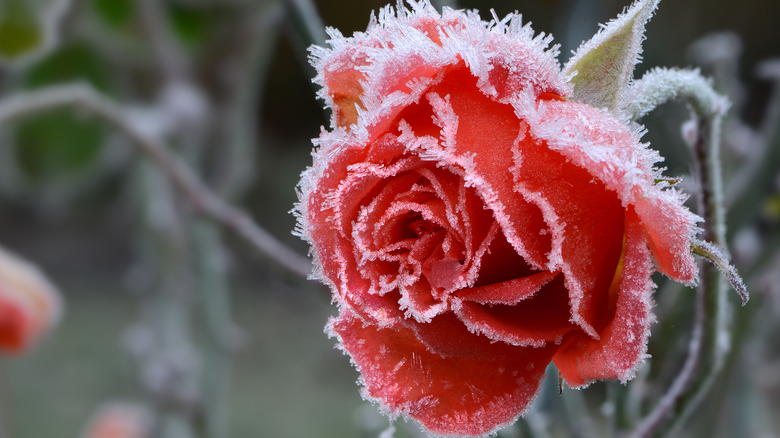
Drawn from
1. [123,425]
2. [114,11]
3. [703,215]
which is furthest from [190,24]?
[703,215]

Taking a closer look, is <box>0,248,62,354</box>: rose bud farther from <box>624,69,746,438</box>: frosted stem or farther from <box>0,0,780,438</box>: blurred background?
<box>624,69,746,438</box>: frosted stem

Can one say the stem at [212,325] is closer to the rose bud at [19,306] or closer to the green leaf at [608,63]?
the rose bud at [19,306]

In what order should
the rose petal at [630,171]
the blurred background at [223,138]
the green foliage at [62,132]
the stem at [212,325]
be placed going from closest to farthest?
the rose petal at [630,171]
the blurred background at [223,138]
the stem at [212,325]
the green foliage at [62,132]

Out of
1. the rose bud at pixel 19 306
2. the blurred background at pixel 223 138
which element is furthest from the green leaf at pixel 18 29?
the rose bud at pixel 19 306

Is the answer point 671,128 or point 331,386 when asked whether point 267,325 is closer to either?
point 331,386

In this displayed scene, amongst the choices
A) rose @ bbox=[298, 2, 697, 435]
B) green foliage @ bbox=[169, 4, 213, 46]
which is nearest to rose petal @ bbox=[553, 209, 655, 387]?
rose @ bbox=[298, 2, 697, 435]

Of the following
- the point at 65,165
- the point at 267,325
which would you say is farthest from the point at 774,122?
the point at 267,325

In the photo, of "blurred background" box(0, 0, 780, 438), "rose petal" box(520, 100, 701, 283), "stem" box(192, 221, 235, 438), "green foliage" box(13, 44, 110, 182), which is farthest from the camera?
"green foliage" box(13, 44, 110, 182)

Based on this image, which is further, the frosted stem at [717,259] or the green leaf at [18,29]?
the green leaf at [18,29]
